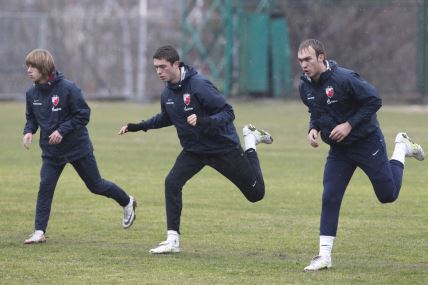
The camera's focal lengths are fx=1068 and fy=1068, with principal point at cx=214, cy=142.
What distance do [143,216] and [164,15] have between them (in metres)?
27.6

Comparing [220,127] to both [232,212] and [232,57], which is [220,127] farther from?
[232,57]

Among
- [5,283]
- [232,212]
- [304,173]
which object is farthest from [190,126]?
[304,173]

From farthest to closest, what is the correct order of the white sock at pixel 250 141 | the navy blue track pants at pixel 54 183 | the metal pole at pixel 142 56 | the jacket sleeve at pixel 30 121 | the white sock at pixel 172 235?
the metal pole at pixel 142 56 < the white sock at pixel 250 141 < the jacket sleeve at pixel 30 121 < the navy blue track pants at pixel 54 183 < the white sock at pixel 172 235

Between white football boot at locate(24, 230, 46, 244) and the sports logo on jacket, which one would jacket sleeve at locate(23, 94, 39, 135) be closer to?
the sports logo on jacket

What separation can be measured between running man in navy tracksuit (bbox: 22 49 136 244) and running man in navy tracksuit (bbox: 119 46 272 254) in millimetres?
785

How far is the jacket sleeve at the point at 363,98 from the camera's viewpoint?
8.65 metres

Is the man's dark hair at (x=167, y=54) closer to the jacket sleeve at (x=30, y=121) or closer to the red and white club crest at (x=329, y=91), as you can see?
the red and white club crest at (x=329, y=91)

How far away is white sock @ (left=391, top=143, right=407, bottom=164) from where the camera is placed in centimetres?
990

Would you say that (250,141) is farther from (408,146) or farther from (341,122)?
(341,122)

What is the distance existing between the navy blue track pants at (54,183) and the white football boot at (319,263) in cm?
279

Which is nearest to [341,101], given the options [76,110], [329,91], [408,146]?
[329,91]

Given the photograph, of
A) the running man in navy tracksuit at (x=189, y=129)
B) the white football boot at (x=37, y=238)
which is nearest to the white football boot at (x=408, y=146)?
the running man in navy tracksuit at (x=189, y=129)

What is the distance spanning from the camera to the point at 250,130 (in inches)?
431

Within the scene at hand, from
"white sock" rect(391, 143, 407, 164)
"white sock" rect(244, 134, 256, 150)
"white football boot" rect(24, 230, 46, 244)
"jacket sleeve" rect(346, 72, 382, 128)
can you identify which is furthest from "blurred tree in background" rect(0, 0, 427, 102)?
"jacket sleeve" rect(346, 72, 382, 128)
